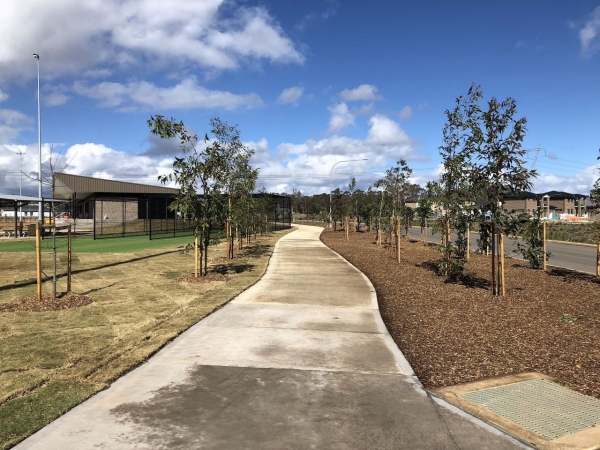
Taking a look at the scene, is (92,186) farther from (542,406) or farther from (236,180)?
(542,406)

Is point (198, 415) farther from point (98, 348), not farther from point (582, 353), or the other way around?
point (582, 353)

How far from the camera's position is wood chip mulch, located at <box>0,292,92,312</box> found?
7525 mm

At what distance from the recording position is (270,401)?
3.86 meters

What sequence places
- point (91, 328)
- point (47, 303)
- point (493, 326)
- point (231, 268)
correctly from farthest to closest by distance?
point (231, 268) → point (47, 303) → point (493, 326) → point (91, 328)

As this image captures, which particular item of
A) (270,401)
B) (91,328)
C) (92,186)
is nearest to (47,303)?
(91,328)

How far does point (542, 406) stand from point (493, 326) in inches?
112

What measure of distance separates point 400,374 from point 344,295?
14.8ft

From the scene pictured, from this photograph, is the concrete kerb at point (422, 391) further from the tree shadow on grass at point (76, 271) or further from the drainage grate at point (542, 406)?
the tree shadow on grass at point (76, 271)

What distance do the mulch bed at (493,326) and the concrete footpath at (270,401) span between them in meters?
0.53

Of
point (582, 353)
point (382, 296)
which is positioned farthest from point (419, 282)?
point (582, 353)

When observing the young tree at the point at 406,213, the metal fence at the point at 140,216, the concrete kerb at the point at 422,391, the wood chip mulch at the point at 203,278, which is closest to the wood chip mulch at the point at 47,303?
the wood chip mulch at the point at 203,278

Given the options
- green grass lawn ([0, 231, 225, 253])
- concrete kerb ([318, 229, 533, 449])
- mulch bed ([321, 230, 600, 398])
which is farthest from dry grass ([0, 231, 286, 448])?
green grass lawn ([0, 231, 225, 253])

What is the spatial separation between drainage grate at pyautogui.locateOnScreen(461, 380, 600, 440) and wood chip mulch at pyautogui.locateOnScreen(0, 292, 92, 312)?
22.0ft

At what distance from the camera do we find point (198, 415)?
357 centimetres
